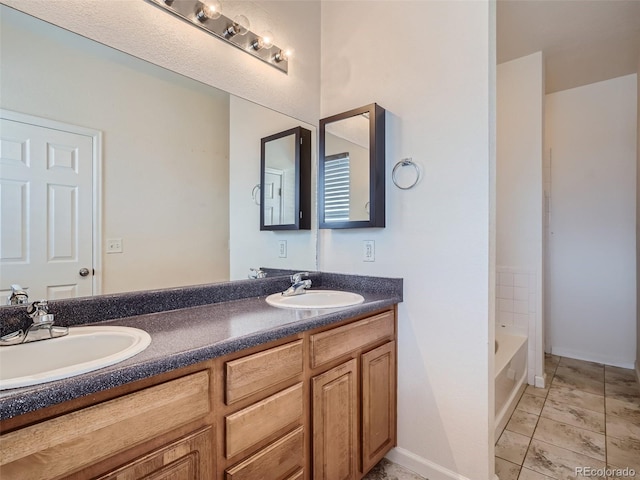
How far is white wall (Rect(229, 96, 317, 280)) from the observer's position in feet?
5.30

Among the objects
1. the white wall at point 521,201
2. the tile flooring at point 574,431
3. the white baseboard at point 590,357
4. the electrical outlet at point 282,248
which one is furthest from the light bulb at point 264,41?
the white baseboard at point 590,357

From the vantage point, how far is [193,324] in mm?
1129

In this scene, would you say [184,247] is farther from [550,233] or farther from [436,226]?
[550,233]

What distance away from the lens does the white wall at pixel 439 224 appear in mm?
1457

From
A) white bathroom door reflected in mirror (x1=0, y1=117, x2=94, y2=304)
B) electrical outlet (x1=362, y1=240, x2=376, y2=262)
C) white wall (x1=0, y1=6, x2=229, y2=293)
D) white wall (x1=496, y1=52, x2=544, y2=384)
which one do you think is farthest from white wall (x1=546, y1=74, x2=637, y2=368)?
white bathroom door reflected in mirror (x1=0, y1=117, x2=94, y2=304)

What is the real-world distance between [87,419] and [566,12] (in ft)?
10.3

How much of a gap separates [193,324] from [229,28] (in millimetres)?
1332

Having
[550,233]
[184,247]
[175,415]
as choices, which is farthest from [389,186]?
[550,233]

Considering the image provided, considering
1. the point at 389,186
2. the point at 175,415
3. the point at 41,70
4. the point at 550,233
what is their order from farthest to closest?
the point at 550,233 → the point at 389,186 → the point at 41,70 → the point at 175,415

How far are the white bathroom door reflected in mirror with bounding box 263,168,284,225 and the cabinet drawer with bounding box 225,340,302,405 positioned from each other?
2.84 feet

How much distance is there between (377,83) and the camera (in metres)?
1.80

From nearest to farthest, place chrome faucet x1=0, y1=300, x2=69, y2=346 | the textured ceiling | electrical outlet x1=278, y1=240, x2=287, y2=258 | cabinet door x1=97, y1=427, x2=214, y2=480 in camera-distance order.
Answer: cabinet door x1=97, y1=427, x2=214, y2=480
chrome faucet x1=0, y1=300, x2=69, y2=346
electrical outlet x1=278, y1=240, x2=287, y2=258
the textured ceiling

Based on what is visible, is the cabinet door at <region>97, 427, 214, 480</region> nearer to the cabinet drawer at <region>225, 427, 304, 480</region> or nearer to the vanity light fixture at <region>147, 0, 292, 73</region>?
the cabinet drawer at <region>225, 427, 304, 480</region>

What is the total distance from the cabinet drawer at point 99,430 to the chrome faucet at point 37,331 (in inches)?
14.4
